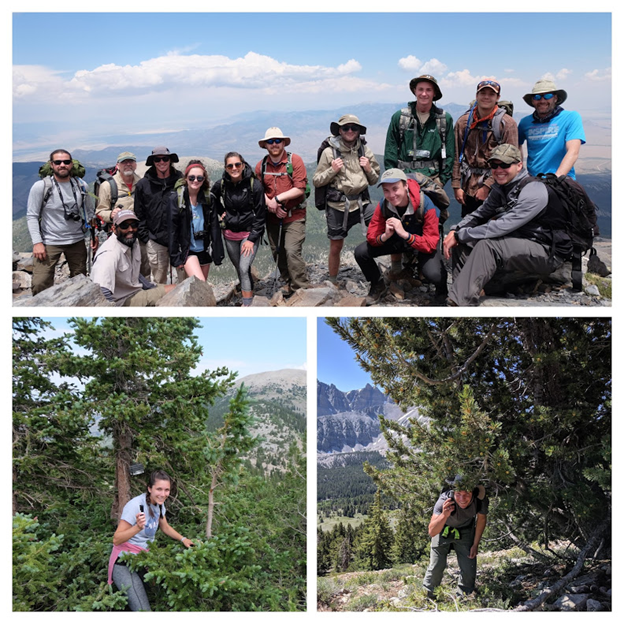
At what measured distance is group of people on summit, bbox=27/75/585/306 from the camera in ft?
21.0

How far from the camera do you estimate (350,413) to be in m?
7.15

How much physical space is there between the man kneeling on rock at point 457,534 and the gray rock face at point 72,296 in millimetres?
4786

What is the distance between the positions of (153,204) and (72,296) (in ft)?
5.23

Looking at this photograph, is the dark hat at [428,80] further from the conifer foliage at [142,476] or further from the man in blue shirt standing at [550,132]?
the conifer foliage at [142,476]

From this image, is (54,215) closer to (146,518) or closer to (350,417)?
(146,518)

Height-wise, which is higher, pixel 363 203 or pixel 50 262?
pixel 363 203

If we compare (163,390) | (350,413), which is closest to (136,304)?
(163,390)

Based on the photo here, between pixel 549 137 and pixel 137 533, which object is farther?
pixel 549 137

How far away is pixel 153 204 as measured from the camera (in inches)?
276

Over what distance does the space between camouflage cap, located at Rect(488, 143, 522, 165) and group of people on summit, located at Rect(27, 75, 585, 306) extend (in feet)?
0.05

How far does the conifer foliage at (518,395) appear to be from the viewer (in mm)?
5902

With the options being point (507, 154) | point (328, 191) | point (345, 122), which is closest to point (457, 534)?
point (507, 154)

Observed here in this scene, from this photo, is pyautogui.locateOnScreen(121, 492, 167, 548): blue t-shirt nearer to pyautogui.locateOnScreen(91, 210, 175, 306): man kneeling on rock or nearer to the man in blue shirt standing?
pyautogui.locateOnScreen(91, 210, 175, 306): man kneeling on rock
